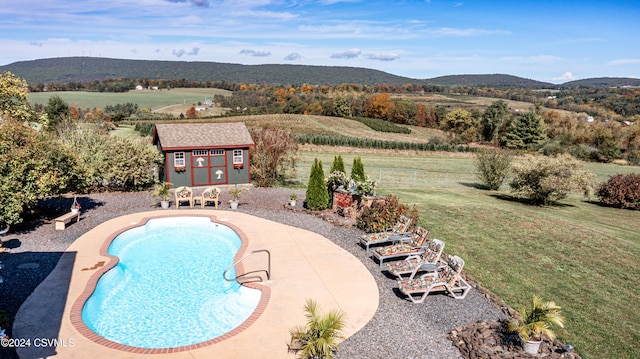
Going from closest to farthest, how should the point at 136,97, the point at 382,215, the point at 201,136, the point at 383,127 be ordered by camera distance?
the point at 382,215
the point at 201,136
the point at 383,127
the point at 136,97

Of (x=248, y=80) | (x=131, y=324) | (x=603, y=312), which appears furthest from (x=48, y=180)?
(x=248, y=80)

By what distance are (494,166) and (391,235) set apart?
16.0 m

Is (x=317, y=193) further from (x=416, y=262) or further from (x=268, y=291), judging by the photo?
(x=268, y=291)

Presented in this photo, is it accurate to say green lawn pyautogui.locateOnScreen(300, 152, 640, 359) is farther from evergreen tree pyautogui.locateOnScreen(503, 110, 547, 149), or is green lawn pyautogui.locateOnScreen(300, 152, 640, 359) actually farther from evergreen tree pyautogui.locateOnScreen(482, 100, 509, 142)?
evergreen tree pyautogui.locateOnScreen(482, 100, 509, 142)

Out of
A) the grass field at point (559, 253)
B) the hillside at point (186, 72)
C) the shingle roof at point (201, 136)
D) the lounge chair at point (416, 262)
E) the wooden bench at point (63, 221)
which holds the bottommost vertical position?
the grass field at point (559, 253)

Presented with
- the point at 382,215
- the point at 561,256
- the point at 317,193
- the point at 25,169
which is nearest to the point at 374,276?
the point at 382,215

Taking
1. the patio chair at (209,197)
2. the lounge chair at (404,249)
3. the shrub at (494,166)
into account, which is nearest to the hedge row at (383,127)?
the shrub at (494,166)

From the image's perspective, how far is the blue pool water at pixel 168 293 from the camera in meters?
8.66

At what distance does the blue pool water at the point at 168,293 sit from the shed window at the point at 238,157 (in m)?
7.48

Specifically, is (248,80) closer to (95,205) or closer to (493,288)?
(95,205)

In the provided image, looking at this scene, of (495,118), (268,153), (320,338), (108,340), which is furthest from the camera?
(495,118)

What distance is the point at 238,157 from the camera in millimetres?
22172

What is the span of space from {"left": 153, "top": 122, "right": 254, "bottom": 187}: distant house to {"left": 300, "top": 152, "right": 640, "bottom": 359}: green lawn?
8.97 metres

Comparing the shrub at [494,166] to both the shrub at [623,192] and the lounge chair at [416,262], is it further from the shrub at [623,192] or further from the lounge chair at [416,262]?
the lounge chair at [416,262]
